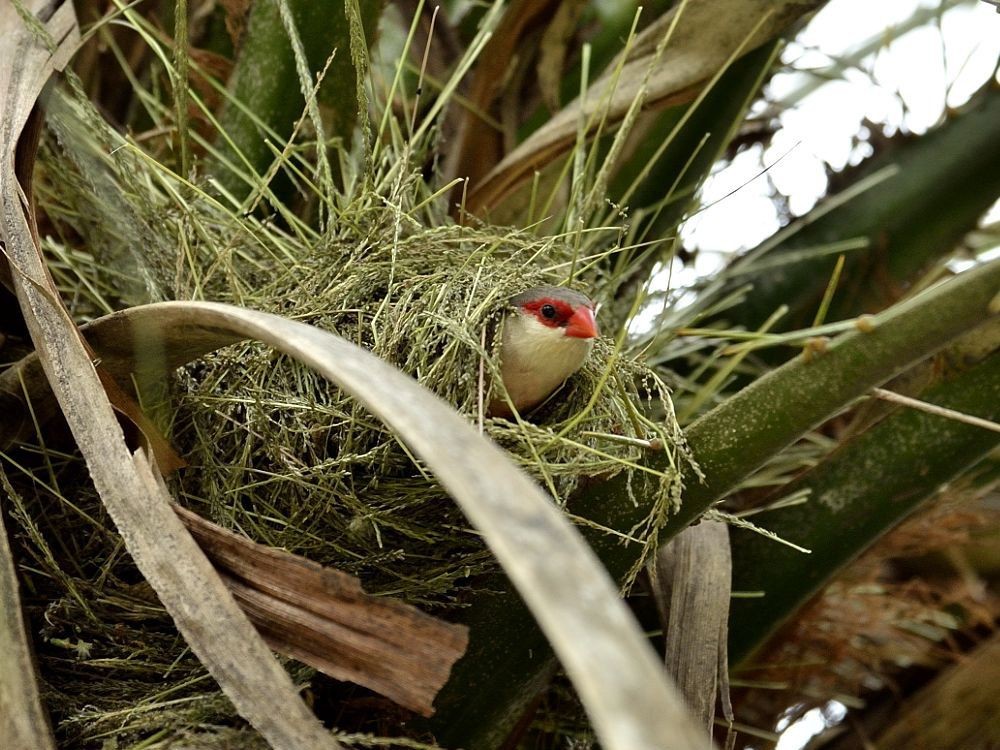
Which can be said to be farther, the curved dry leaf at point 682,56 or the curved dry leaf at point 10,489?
the curved dry leaf at point 682,56

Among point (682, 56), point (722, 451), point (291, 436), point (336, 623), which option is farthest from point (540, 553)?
point (682, 56)

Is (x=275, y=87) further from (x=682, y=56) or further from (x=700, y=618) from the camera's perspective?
(x=700, y=618)

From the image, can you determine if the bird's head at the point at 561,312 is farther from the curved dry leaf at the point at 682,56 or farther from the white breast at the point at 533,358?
the curved dry leaf at the point at 682,56

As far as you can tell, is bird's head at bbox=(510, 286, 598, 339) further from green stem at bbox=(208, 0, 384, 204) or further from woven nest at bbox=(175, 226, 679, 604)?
green stem at bbox=(208, 0, 384, 204)

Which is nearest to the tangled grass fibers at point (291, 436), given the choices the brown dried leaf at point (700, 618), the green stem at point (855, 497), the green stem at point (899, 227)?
the brown dried leaf at point (700, 618)

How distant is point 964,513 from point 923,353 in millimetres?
1025

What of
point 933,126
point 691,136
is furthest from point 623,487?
point 933,126

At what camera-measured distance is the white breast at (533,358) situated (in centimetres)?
121

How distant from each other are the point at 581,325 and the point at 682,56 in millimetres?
438

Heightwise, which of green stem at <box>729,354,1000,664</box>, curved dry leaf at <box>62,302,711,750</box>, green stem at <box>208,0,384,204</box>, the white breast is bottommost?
green stem at <box>729,354,1000,664</box>

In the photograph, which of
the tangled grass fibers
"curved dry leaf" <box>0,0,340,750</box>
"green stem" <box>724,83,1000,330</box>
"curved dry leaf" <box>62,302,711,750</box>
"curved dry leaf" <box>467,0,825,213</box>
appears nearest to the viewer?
"curved dry leaf" <box>62,302,711,750</box>

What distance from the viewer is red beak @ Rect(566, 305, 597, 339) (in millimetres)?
1223

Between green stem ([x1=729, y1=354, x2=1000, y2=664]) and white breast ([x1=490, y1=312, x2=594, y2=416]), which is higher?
white breast ([x1=490, y1=312, x2=594, y2=416])

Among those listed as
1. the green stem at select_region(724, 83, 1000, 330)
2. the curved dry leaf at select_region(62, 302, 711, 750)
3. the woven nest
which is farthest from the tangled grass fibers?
the green stem at select_region(724, 83, 1000, 330)
